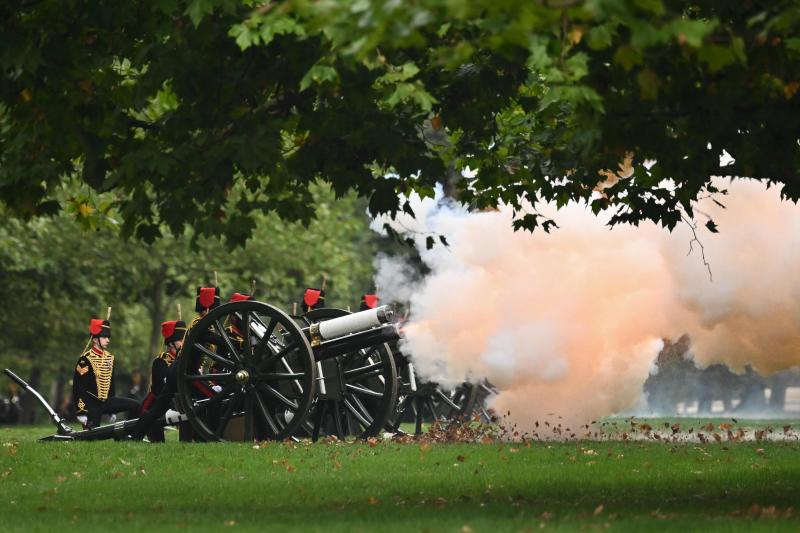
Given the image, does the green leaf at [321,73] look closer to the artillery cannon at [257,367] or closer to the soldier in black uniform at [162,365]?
the artillery cannon at [257,367]

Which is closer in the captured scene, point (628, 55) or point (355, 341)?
point (628, 55)

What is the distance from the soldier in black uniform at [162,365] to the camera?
62.2 ft

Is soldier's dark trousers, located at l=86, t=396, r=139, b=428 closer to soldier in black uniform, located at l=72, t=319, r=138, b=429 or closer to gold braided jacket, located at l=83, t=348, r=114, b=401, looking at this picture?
soldier in black uniform, located at l=72, t=319, r=138, b=429

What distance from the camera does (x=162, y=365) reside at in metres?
19.5

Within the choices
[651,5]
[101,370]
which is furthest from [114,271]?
[651,5]

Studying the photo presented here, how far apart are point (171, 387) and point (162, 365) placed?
59.6 inches

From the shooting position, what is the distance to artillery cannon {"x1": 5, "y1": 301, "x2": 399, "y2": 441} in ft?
55.9

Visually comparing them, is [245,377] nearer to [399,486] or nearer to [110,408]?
[110,408]

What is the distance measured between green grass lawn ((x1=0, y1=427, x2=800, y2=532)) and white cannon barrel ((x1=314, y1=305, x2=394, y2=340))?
1341 millimetres

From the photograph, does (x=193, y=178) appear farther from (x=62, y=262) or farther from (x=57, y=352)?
(x=57, y=352)

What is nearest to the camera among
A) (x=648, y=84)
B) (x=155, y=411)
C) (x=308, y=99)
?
(x=648, y=84)

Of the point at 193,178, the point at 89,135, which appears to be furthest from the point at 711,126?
the point at 89,135

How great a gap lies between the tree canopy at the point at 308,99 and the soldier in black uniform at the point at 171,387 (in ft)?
15.6

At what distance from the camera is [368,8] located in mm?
7812
